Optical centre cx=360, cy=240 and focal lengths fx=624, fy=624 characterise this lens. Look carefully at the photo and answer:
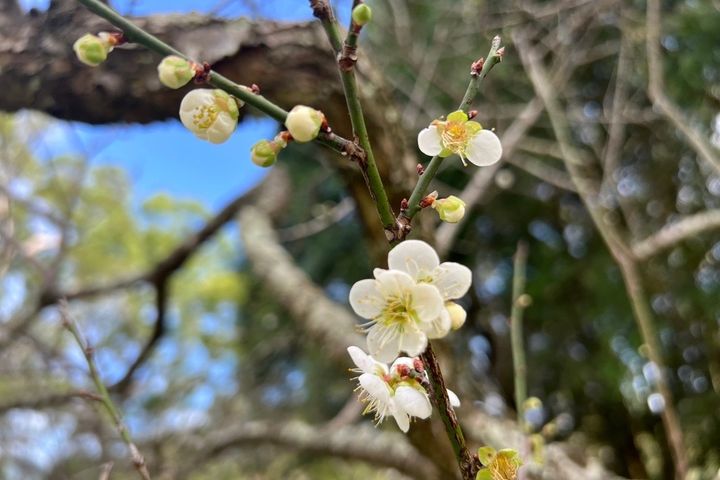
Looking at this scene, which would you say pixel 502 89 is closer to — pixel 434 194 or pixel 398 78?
pixel 398 78

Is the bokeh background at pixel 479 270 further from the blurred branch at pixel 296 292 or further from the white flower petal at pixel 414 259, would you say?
the white flower petal at pixel 414 259

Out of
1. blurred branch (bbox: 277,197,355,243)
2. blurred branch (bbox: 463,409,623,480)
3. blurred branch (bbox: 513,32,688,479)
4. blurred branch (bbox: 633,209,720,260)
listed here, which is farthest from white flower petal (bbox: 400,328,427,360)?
blurred branch (bbox: 277,197,355,243)

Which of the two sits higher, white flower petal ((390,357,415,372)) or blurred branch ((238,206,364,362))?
white flower petal ((390,357,415,372))

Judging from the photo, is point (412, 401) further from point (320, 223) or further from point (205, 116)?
point (320, 223)

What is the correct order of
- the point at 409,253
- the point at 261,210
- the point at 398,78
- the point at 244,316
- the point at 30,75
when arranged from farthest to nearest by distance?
the point at 244,316 → the point at 261,210 → the point at 398,78 → the point at 30,75 → the point at 409,253

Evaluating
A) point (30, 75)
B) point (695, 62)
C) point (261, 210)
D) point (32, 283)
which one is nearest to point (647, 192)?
point (695, 62)

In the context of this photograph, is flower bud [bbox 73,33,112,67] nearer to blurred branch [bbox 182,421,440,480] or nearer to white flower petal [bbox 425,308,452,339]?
white flower petal [bbox 425,308,452,339]
